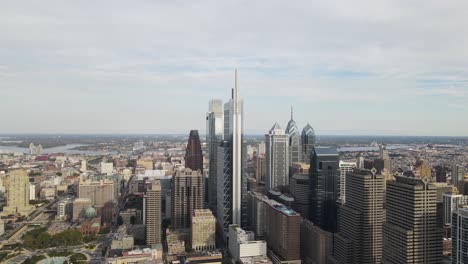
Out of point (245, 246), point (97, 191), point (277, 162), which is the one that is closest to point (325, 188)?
point (245, 246)

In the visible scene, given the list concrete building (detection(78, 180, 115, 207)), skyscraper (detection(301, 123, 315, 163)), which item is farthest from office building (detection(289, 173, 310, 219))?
concrete building (detection(78, 180, 115, 207))

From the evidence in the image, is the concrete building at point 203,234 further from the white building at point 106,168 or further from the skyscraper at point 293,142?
the white building at point 106,168

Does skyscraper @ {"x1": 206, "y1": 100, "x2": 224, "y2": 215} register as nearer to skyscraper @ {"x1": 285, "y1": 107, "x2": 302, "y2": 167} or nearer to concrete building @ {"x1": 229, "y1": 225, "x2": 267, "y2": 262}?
skyscraper @ {"x1": 285, "y1": 107, "x2": 302, "y2": 167}

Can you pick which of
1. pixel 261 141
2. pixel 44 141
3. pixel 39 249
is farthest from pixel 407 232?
pixel 44 141

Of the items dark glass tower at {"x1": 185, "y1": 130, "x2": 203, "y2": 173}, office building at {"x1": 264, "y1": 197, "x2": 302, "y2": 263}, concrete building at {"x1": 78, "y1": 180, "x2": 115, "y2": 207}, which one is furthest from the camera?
dark glass tower at {"x1": 185, "y1": 130, "x2": 203, "y2": 173}

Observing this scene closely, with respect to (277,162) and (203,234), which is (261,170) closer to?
(277,162)

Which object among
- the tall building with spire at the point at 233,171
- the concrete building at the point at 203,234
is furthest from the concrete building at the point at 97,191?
the concrete building at the point at 203,234

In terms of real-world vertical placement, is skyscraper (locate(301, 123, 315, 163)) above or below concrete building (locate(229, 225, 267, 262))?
above

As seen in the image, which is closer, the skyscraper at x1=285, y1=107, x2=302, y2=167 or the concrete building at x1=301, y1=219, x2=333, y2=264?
the concrete building at x1=301, y1=219, x2=333, y2=264
